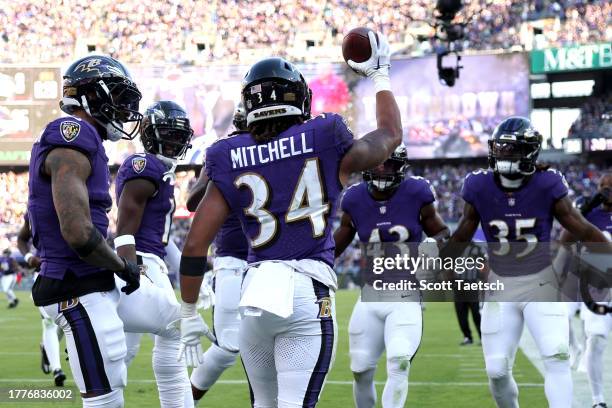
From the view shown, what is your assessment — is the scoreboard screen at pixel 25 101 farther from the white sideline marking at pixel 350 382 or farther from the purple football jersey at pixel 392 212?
the purple football jersey at pixel 392 212

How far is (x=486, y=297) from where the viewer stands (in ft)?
20.2

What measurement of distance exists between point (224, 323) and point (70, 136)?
2.89 meters

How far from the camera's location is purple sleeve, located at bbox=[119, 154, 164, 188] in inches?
222

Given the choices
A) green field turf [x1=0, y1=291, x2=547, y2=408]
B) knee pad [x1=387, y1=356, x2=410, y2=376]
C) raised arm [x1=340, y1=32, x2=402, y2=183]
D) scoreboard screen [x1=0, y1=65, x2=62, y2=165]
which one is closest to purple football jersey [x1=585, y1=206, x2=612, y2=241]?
green field turf [x1=0, y1=291, x2=547, y2=408]

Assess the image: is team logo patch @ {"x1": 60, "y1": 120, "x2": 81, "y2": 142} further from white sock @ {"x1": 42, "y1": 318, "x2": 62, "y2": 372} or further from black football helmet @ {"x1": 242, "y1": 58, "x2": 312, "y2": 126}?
white sock @ {"x1": 42, "y1": 318, "x2": 62, "y2": 372}

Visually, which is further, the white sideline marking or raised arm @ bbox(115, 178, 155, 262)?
the white sideline marking

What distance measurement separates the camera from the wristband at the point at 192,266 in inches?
162

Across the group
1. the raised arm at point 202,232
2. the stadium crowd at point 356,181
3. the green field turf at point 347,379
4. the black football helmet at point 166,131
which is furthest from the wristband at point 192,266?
the stadium crowd at point 356,181

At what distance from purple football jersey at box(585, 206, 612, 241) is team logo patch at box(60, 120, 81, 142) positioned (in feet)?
21.2

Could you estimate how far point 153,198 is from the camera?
230 inches

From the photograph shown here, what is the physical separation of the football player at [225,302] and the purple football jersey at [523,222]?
176cm

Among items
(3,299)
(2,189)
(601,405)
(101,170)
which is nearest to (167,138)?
(101,170)

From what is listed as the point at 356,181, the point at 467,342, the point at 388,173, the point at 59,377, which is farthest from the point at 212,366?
the point at 356,181

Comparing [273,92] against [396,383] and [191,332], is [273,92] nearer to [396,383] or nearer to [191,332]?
[191,332]
